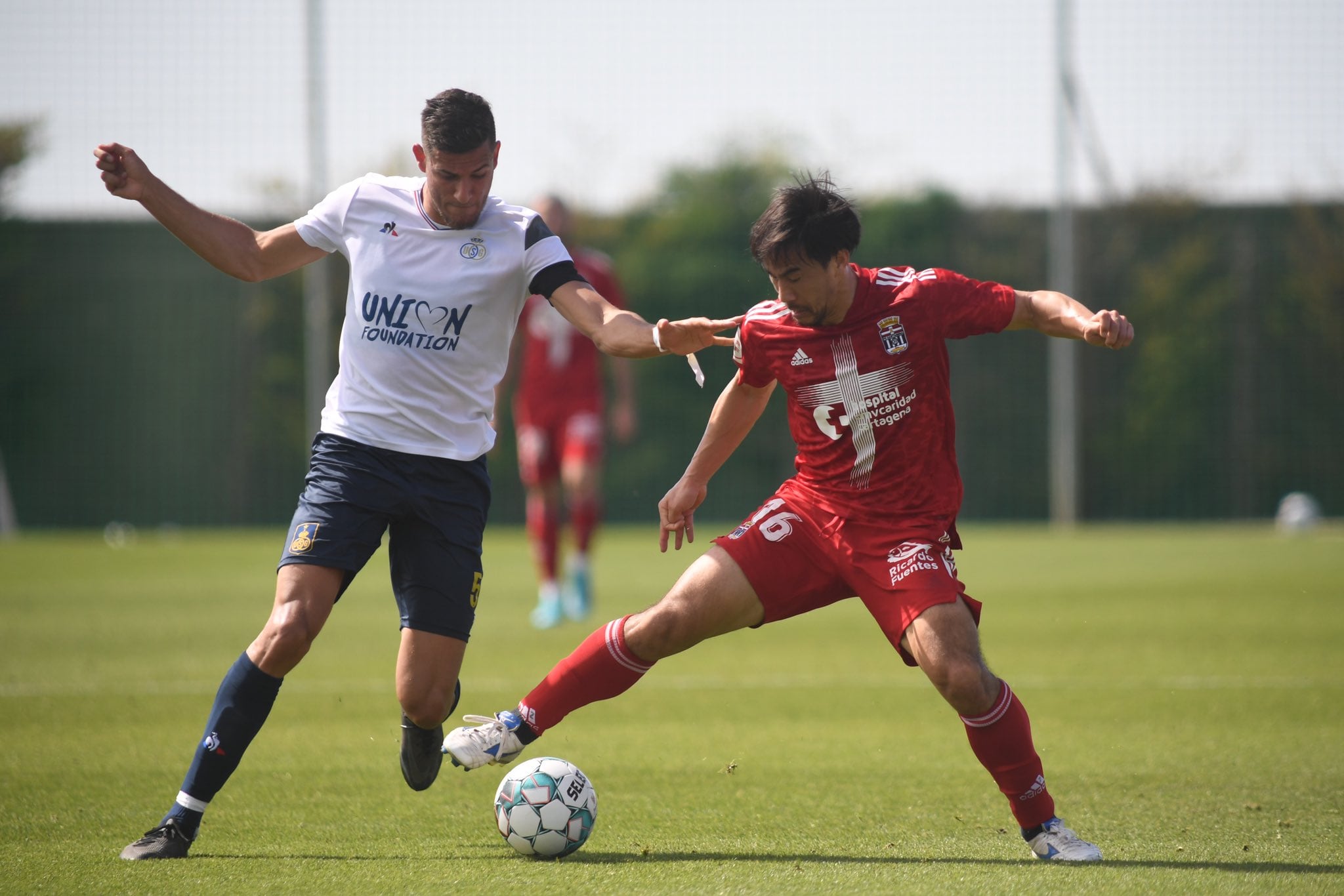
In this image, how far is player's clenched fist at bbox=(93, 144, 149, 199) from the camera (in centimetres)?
415

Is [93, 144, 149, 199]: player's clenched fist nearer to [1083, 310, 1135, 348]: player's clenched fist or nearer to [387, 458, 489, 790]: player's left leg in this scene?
[387, 458, 489, 790]: player's left leg

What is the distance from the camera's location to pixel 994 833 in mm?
4285

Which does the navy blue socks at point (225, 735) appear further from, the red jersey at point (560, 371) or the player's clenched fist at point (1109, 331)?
the red jersey at point (560, 371)

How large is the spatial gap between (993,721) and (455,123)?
2.27 m

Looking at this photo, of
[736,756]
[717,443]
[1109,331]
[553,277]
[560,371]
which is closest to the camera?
[1109,331]

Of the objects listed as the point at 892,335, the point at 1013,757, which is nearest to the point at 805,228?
the point at 892,335

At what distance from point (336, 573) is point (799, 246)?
164 centimetres

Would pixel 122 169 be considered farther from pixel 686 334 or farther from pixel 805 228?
pixel 805 228

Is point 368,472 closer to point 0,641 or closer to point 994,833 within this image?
point 994,833

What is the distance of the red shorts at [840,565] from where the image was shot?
408cm

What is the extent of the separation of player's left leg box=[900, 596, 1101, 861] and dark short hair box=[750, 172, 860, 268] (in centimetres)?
105

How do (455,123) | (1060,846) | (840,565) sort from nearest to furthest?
(1060,846) < (455,123) < (840,565)

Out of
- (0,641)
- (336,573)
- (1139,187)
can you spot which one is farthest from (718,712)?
(1139,187)

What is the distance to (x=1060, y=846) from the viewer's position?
390 cm
